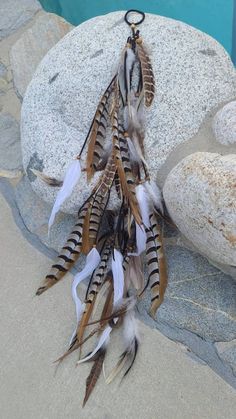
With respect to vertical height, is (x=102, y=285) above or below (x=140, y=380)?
above

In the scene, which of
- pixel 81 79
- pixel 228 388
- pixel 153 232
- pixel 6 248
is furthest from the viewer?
pixel 6 248

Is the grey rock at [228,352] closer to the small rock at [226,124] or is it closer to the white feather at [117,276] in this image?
the white feather at [117,276]

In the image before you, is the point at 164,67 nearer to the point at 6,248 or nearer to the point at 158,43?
the point at 158,43

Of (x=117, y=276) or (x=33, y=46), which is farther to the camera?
(x=33, y=46)

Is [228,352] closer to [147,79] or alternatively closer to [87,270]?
[87,270]

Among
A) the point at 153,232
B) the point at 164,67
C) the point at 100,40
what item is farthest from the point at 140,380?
the point at 100,40

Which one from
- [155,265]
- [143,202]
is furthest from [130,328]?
[143,202]
